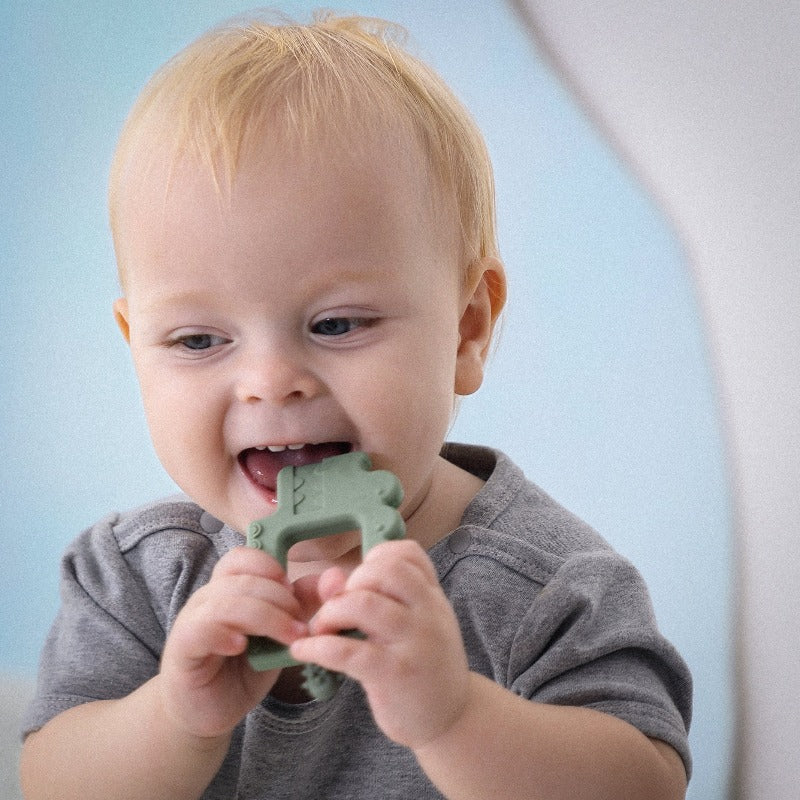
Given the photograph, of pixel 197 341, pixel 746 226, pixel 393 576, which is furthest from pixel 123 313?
pixel 746 226

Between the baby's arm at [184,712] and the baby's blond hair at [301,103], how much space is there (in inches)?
10.4

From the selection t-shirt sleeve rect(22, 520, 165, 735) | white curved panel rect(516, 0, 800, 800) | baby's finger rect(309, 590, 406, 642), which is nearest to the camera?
baby's finger rect(309, 590, 406, 642)

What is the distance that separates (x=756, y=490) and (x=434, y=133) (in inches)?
20.4

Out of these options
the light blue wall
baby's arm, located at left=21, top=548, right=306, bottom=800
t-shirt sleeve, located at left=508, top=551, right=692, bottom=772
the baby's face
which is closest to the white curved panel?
the light blue wall

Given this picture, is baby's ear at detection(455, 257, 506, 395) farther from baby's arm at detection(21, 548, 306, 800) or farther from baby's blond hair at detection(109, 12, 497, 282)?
baby's arm at detection(21, 548, 306, 800)

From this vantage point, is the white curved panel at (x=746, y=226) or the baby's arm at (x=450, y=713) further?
the white curved panel at (x=746, y=226)

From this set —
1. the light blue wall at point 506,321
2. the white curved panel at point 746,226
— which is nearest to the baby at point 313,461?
the white curved panel at point 746,226

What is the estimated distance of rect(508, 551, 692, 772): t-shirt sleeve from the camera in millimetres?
800

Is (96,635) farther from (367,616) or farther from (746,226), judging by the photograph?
(746,226)

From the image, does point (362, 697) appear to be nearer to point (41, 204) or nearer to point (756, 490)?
point (756, 490)

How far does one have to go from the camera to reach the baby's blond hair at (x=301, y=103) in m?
0.78

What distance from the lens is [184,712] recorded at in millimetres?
697

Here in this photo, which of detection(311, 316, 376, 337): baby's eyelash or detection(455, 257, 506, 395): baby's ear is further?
detection(455, 257, 506, 395): baby's ear

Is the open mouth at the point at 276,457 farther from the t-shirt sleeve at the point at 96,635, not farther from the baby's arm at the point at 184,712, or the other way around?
the t-shirt sleeve at the point at 96,635
